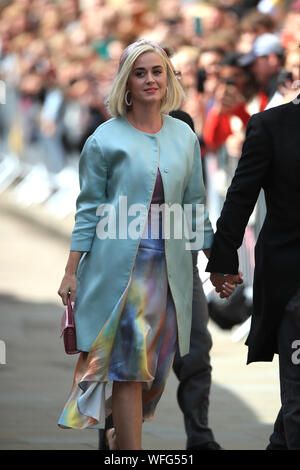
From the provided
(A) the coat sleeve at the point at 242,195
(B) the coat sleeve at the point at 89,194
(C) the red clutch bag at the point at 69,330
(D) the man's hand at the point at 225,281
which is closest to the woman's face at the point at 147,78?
(B) the coat sleeve at the point at 89,194

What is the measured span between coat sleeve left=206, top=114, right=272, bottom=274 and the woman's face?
18.9 inches

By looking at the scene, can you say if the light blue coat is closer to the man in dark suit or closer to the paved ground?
the man in dark suit

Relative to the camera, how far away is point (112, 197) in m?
5.10

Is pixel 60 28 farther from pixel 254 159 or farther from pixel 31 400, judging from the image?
pixel 254 159

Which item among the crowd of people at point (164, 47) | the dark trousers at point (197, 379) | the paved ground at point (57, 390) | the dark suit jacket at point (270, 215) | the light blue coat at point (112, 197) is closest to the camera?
the dark suit jacket at point (270, 215)

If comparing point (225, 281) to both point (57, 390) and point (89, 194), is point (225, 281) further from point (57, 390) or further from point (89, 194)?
point (57, 390)

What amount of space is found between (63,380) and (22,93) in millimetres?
10260

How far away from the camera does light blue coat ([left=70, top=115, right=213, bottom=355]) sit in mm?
5051

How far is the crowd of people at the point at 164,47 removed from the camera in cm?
915

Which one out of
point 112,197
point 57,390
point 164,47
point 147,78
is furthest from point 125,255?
point 57,390

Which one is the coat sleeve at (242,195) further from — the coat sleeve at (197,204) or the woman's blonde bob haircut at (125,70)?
the woman's blonde bob haircut at (125,70)

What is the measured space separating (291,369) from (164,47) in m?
1.97

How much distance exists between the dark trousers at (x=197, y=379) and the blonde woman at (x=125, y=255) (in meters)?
0.80
